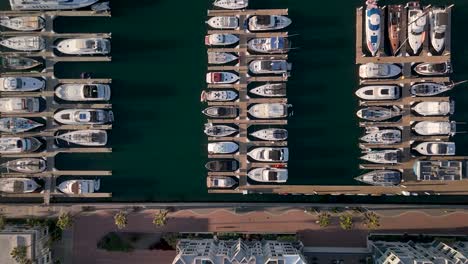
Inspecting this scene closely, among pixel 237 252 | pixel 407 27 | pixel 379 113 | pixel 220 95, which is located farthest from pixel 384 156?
pixel 220 95

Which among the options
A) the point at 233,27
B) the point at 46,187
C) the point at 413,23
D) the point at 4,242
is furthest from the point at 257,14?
the point at 4,242

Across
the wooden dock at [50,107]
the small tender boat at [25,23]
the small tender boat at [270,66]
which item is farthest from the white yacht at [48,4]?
the small tender boat at [270,66]

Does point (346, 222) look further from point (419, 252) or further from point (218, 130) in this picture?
point (218, 130)

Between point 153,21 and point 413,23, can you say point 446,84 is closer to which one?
point 413,23

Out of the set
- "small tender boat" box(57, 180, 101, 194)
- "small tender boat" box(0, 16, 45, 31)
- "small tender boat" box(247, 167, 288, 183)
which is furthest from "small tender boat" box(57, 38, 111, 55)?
"small tender boat" box(247, 167, 288, 183)

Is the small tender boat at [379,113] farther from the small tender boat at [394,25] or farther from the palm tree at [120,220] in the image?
the palm tree at [120,220]
